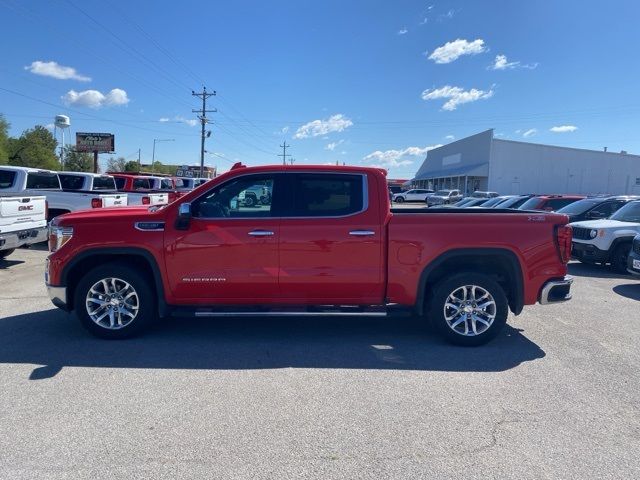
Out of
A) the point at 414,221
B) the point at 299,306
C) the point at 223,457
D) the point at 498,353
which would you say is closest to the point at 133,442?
the point at 223,457

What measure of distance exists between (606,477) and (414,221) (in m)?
2.83

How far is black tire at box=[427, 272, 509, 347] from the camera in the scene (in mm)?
5055

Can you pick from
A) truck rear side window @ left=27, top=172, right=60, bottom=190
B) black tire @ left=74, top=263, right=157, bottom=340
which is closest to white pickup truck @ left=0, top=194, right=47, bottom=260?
truck rear side window @ left=27, top=172, right=60, bottom=190

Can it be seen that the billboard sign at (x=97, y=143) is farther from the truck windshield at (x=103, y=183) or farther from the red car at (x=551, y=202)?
the red car at (x=551, y=202)

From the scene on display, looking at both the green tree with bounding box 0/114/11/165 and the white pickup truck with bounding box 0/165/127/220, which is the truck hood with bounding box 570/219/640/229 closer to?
the white pickup truck with bounding box 0/165/127/220

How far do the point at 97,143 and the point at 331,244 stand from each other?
2189 inches

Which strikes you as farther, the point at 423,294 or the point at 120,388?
the point at 423,294

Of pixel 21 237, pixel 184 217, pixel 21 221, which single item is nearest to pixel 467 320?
pixel 184 217

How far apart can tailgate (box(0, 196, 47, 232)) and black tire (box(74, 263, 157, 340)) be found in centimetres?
477

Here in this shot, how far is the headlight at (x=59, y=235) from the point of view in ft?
16.4

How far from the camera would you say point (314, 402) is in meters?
3.77

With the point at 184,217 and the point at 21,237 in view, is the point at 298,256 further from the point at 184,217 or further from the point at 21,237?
the point at 21,237

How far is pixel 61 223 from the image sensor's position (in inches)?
199

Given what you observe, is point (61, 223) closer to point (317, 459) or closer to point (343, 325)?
point (343, 325)
